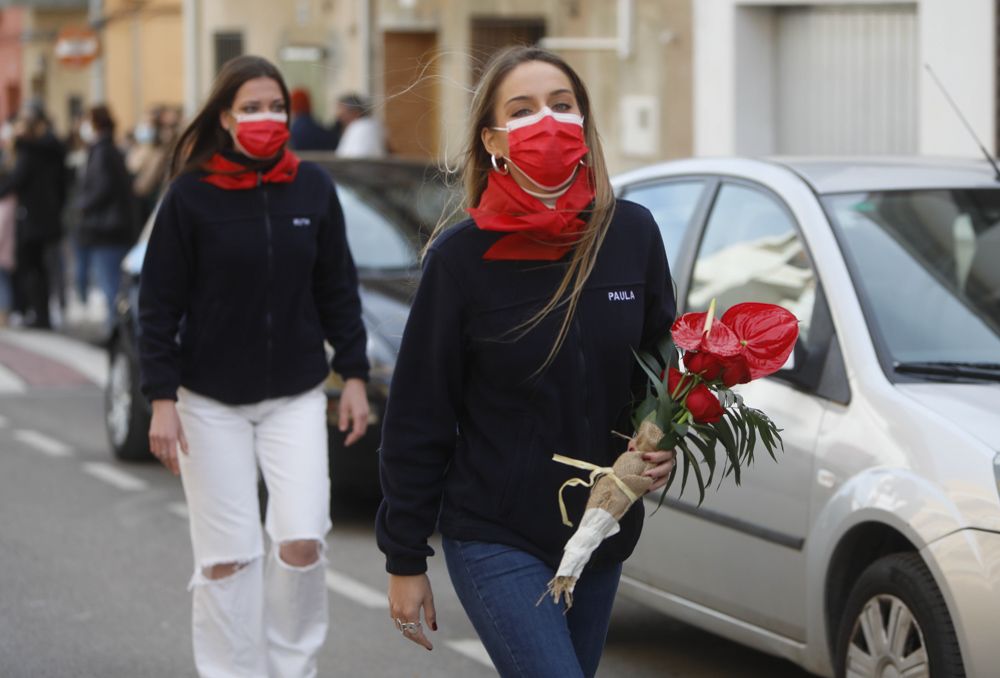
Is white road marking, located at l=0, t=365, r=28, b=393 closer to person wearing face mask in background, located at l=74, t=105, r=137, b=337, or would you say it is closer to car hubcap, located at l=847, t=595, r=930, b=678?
person wearing face mask in background, located at l=74, t=105, r=137, b=337

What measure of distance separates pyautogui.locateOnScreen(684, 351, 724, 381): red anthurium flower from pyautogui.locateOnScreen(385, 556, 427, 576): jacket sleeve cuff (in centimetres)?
64

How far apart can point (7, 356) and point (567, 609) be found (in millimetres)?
13365

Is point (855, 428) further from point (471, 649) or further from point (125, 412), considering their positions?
point (125, 412)

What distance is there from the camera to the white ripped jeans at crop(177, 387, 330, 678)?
18.3 ft

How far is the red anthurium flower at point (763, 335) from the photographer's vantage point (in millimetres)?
3598

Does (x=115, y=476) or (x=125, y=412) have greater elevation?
(x=125, y=412)

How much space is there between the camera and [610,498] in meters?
3.53

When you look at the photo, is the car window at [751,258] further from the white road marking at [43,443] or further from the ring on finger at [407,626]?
the white road marking at [43,443]

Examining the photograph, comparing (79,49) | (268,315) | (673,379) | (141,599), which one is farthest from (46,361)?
(673,379)

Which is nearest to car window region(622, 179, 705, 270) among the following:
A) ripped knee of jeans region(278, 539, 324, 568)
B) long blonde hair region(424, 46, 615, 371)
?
ripped knee of jeans region(278, 539, 324, 568)

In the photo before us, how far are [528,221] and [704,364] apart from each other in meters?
0.43

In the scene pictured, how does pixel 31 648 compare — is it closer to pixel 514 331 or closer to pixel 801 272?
pixel 801 272

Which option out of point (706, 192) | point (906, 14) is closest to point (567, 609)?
point (706, 192)

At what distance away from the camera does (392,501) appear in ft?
12.1
